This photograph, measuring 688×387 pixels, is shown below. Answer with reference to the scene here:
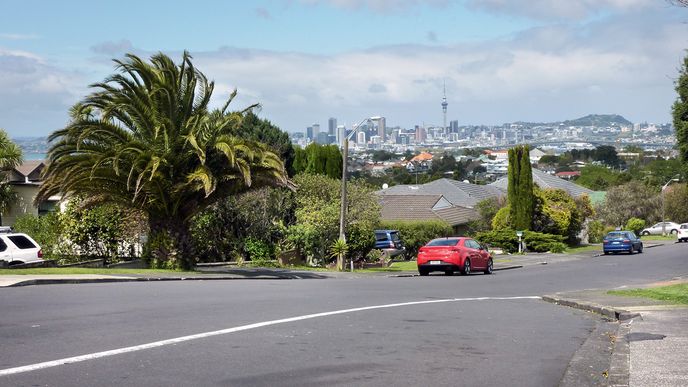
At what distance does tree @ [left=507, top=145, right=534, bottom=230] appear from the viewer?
6241 cm

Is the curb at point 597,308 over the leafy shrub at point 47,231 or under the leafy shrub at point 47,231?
under

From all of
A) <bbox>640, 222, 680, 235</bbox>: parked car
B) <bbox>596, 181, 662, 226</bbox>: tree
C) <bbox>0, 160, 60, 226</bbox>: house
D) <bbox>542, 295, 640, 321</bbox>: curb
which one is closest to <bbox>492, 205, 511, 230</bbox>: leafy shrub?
<bbox>0, 160, 60, 226</bbox>: house

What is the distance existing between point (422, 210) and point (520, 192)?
784 centimetres

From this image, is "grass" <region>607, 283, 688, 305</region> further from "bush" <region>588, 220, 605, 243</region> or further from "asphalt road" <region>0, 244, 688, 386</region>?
"bush" <region>588, 220, 605, 243</region>

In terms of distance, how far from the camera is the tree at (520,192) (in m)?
62.4

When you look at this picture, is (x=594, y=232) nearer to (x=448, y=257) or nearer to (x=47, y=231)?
(x=448, y=257)

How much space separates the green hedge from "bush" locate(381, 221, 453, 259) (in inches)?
255

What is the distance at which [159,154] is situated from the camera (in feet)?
93.9

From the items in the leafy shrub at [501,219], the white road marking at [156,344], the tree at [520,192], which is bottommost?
the white road marking at [156,344]

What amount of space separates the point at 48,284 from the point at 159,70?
36.6 feet

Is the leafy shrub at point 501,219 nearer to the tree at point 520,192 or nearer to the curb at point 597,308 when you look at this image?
the tree at point 520,192

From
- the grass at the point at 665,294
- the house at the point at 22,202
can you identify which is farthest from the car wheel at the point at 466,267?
the house at the point at 22,202

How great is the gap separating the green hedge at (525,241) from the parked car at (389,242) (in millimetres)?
12048

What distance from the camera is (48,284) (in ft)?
65.4
